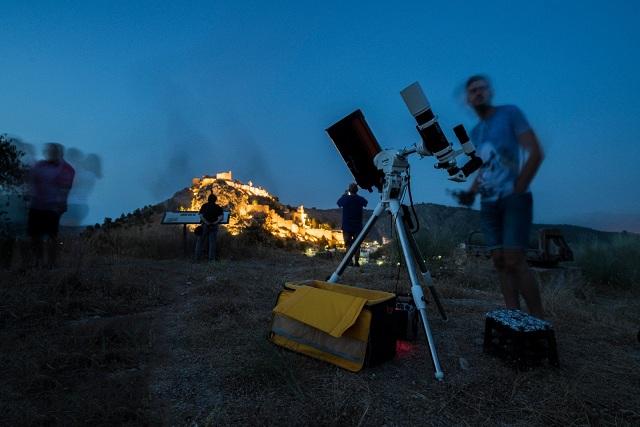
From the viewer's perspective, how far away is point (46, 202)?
18.2ft

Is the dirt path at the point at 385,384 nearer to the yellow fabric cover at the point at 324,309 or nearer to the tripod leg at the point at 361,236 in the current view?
the yellow fabric cover at the point at 324,309

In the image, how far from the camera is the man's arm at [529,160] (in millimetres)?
2793

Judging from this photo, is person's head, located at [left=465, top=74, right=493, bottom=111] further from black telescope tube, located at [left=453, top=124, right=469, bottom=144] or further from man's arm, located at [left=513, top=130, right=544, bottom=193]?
black telescope tube, located at [left=453, top=124, right=469, bottom=144]

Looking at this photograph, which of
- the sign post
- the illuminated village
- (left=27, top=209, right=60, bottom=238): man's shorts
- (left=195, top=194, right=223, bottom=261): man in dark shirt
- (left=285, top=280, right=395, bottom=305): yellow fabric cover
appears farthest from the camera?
the illuminated village

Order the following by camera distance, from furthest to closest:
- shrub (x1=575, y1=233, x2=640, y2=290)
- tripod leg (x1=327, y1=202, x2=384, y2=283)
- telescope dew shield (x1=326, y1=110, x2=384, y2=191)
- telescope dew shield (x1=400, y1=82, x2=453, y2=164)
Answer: shrub (x1=575, y1=233, x2=640, y2=290) → telescope dew shield (x1=326, y1=110, x2=384, y2=191) → tripod leg (x1=327, y1=202, x2=384, y2=283) → telescope dew shield (x1=400, y1=82, x2=453, y2=164)

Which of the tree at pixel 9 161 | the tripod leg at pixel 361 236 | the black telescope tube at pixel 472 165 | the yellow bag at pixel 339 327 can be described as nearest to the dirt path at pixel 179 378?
the yellow bag at pixel 339 327

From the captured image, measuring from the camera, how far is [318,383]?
7.61 feet

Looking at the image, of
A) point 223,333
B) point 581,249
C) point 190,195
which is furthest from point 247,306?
point 190,195

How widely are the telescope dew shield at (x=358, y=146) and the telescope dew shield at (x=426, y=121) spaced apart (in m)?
0.57

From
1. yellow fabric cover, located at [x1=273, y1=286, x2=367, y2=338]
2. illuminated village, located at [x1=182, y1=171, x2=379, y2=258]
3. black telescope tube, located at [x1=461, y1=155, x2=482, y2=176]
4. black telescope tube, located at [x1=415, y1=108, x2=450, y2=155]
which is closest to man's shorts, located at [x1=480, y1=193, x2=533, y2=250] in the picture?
black telescope tube, located at [x1=461, y1=155, x2=482, y2=176]

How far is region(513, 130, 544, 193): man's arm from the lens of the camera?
→ 279 cm

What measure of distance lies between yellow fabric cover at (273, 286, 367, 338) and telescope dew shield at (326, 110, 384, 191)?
1072 millimetres

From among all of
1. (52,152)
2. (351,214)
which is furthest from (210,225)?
(52,152)

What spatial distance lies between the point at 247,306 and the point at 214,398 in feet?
7.00
